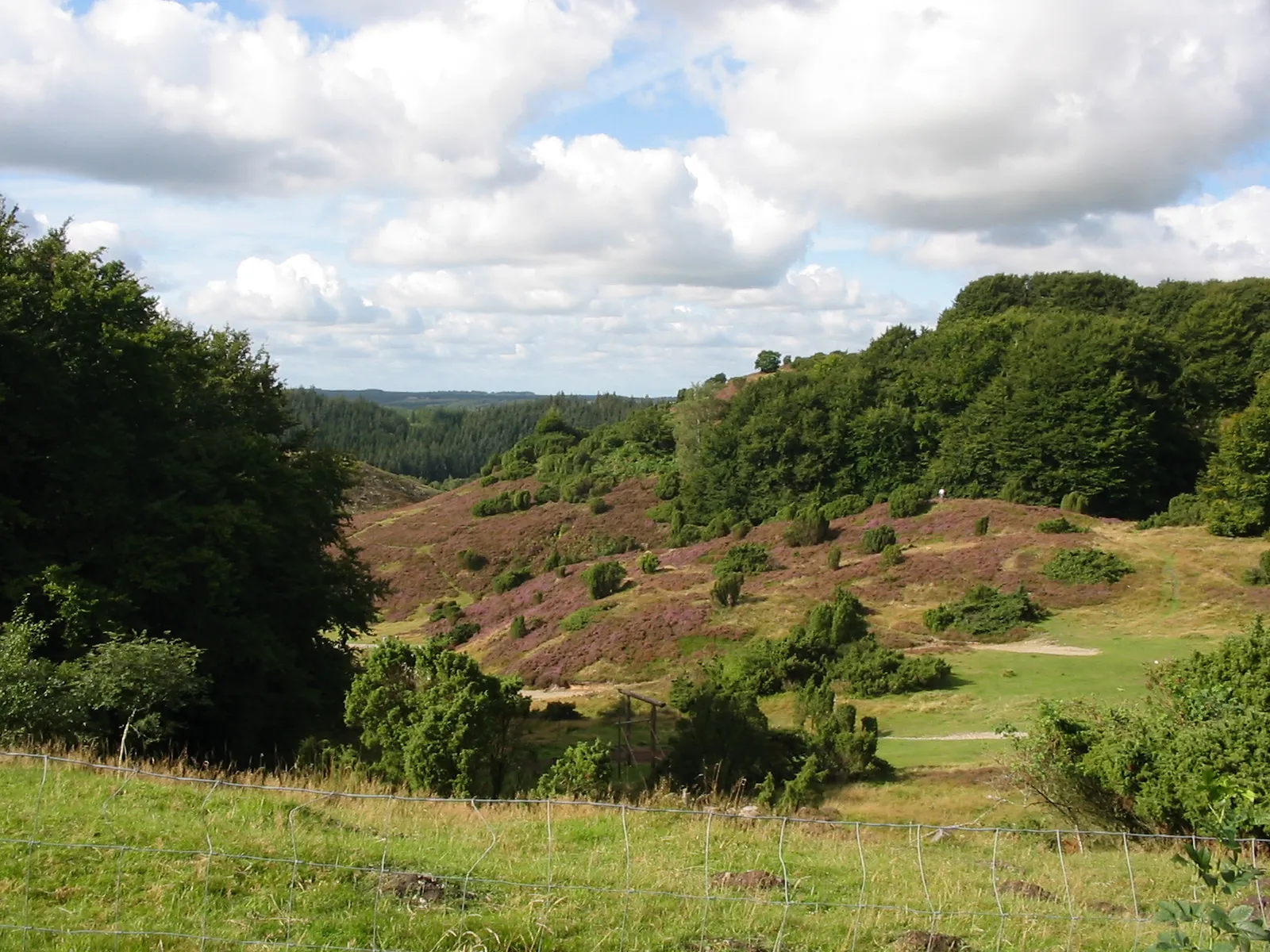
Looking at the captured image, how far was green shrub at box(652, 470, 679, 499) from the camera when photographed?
60594 millimetres

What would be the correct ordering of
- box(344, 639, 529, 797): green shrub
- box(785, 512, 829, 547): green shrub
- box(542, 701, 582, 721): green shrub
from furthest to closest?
box(785, 512, 829, 547): green shrub
box(542, 701, 582, 721): green shrub
box(344, 639, 529, 797): green shrub

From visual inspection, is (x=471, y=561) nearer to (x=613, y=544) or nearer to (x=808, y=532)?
(x=613, y=544)

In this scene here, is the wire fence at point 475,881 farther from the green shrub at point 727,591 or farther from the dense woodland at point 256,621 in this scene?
the green shrub at point 727,591

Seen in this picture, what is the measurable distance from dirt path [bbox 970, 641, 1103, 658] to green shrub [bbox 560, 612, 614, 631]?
1386 centimetres

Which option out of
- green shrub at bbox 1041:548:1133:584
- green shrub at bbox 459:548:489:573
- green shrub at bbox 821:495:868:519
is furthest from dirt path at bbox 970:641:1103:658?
green shrub at bbox 459:548:489:573

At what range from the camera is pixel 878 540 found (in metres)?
40.4

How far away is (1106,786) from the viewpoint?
1231 centimetres

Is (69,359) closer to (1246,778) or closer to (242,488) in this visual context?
(242,488)

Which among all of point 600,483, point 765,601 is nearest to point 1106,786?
point 765,601

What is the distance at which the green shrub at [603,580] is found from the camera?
4019 centimetres

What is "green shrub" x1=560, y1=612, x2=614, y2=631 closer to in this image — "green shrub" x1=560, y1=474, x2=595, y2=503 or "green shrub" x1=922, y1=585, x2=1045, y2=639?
"green shrub" x1=922, y1=585, x2=1045, y2=639

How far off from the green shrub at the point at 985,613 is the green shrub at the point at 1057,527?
6.70m

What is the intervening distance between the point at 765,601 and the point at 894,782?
18345mm

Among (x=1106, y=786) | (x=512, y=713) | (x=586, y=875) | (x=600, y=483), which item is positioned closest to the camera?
(x=586, y=875)
